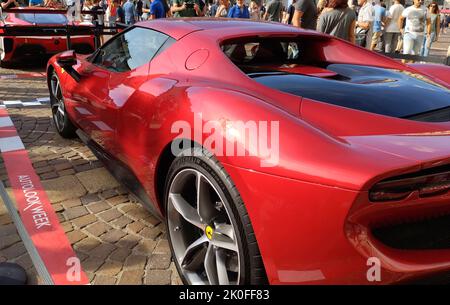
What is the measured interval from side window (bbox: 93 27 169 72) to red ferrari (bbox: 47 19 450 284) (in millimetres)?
20

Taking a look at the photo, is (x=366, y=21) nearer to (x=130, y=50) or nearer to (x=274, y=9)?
(x=274, y=9)

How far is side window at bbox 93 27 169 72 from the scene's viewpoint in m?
2.79

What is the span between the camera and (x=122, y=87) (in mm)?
2705

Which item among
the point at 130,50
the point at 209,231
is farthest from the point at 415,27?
the point at 209,231

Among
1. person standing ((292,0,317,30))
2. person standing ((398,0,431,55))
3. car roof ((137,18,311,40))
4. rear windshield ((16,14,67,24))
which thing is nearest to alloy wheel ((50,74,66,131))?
car roof ((137,18,311,40))

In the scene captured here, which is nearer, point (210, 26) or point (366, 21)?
point (210, 26)

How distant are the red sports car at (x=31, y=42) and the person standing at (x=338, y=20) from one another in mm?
4822

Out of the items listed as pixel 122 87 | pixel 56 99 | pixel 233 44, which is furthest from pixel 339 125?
pixel 56 99

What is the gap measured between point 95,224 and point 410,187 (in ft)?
6.70

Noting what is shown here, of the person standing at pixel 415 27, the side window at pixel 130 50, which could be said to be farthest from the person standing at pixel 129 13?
the side window at pixel 130 50

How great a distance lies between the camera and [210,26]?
2736mm

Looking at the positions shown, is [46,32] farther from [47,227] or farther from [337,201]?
[337,201]

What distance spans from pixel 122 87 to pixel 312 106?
1362 millimetres

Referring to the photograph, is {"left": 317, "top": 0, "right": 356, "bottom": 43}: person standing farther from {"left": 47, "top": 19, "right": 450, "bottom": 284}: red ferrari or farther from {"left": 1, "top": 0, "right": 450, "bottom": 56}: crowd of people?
{"left": 47, "top": 19, "right": 450, "bottom": 284}: red ferrari
